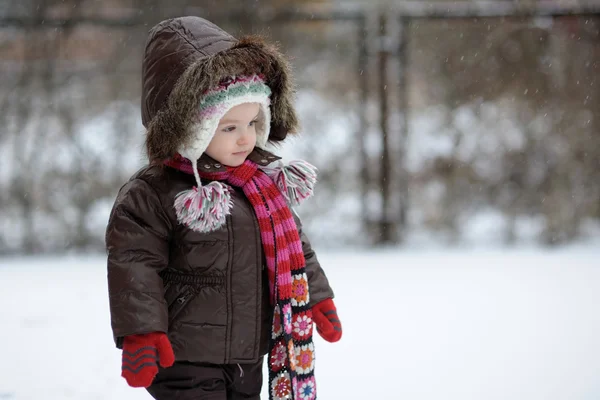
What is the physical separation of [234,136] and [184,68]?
24 cm

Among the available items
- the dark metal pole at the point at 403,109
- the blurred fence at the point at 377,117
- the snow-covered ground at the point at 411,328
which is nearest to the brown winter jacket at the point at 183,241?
the snow-covered ground at the point at 411,328

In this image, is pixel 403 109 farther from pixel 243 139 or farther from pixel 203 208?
pixel 203 208

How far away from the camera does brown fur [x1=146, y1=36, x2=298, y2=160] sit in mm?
1988

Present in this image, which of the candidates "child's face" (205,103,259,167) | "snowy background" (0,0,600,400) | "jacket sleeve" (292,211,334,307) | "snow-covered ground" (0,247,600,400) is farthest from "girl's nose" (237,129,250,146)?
"snowy background" (0,0,600,400)

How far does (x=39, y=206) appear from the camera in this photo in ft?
19.4

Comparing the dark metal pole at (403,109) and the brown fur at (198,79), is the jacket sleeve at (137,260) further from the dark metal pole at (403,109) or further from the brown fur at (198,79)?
the dark metal pole at (403,109)

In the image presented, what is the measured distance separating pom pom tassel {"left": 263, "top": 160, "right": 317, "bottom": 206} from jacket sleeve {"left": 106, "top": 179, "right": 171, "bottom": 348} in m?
0.40

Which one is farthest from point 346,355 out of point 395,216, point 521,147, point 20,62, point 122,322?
point 20,62

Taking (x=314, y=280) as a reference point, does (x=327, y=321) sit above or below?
below

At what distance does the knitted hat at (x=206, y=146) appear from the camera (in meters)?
2.01

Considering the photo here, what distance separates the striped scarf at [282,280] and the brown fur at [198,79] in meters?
0.10

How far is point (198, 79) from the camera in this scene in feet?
6.51

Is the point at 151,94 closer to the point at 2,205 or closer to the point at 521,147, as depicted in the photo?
the point at 2,205

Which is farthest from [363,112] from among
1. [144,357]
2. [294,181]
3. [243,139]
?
[144,357]
